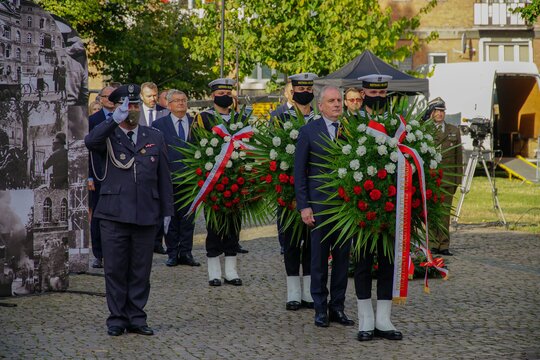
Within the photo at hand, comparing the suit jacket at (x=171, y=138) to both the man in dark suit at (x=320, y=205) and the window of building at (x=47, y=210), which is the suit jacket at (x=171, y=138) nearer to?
the window of building at (x=47, y=210)

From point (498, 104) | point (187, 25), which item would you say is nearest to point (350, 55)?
point (498, 104)

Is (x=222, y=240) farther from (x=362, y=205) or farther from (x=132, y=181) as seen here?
(x=362, y=205)

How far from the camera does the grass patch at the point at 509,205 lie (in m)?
19.9

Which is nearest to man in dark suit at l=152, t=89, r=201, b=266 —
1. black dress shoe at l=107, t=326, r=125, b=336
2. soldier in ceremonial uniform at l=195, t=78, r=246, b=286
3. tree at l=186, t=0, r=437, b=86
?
soldier in ceremonial uniform at l=195, t=78, r=246, b=286

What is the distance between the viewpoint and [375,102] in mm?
10031

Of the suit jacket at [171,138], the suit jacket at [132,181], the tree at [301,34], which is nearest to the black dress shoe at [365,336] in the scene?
the suit jacket at [132,181]

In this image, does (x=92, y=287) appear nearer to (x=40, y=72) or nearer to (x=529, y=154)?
(x=40, y=72)

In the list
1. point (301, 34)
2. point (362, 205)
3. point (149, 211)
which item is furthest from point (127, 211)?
point (301, 34)

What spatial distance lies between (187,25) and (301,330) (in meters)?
32.1

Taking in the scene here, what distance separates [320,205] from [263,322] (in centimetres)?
122

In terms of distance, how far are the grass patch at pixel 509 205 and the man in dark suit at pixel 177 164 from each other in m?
3.98

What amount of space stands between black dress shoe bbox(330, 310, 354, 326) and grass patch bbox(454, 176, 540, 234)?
5846 mm

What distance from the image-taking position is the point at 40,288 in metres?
11.7

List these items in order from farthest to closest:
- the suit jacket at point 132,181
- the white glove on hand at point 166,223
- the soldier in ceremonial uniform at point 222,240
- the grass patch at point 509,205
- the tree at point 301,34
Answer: the tree at point 301,34 < the grass patch at point 509,205 < the white glove on hand at point 166,223 < the soldier in ceremonial uniform at point 222,240 < the suit jacket at point 132,181
